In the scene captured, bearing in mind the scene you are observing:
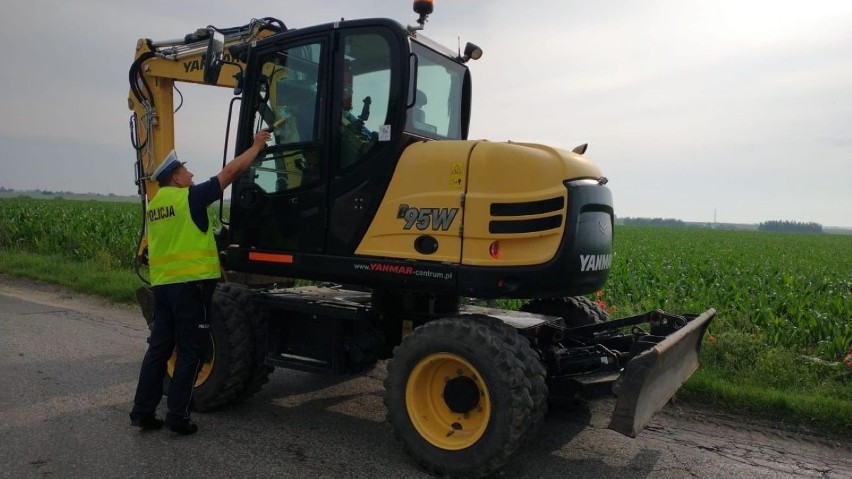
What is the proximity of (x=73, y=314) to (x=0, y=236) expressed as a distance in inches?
376

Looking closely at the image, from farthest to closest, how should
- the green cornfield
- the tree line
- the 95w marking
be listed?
the tree line, the green cornfield, the 95w marking

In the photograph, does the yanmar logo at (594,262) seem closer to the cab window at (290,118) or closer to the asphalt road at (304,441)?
the asphalt road at (304,441)

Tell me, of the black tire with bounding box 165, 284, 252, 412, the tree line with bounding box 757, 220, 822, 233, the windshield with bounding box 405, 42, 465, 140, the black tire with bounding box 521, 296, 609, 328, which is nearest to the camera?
the windshield with bounding box 405, 42, 465, 140

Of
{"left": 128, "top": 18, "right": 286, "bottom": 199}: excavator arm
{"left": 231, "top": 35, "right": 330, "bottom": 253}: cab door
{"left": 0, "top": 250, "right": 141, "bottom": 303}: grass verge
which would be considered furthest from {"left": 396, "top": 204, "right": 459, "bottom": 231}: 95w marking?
{"left": 0, "top": 250, "right": 141, "bottom": 303}: grass verge

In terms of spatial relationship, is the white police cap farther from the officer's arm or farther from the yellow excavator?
the yellow excavator

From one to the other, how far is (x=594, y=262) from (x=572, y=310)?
1.37 m

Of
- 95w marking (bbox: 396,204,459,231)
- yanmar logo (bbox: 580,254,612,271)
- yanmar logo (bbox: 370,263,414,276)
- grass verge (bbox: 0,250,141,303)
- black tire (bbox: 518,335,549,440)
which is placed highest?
95w marking (bbox: 396,204,459,231)

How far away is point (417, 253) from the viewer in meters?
4.44

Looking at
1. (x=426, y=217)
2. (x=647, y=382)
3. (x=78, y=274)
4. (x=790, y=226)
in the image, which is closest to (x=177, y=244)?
(x=426, y=217)

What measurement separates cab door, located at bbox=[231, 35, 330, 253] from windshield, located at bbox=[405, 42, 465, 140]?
664mm

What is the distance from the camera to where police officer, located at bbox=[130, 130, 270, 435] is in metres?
4.70

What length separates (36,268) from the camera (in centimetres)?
1220

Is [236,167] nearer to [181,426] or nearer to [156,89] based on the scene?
[181,426]

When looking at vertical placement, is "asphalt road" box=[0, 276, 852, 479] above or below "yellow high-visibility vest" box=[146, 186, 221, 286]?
below
